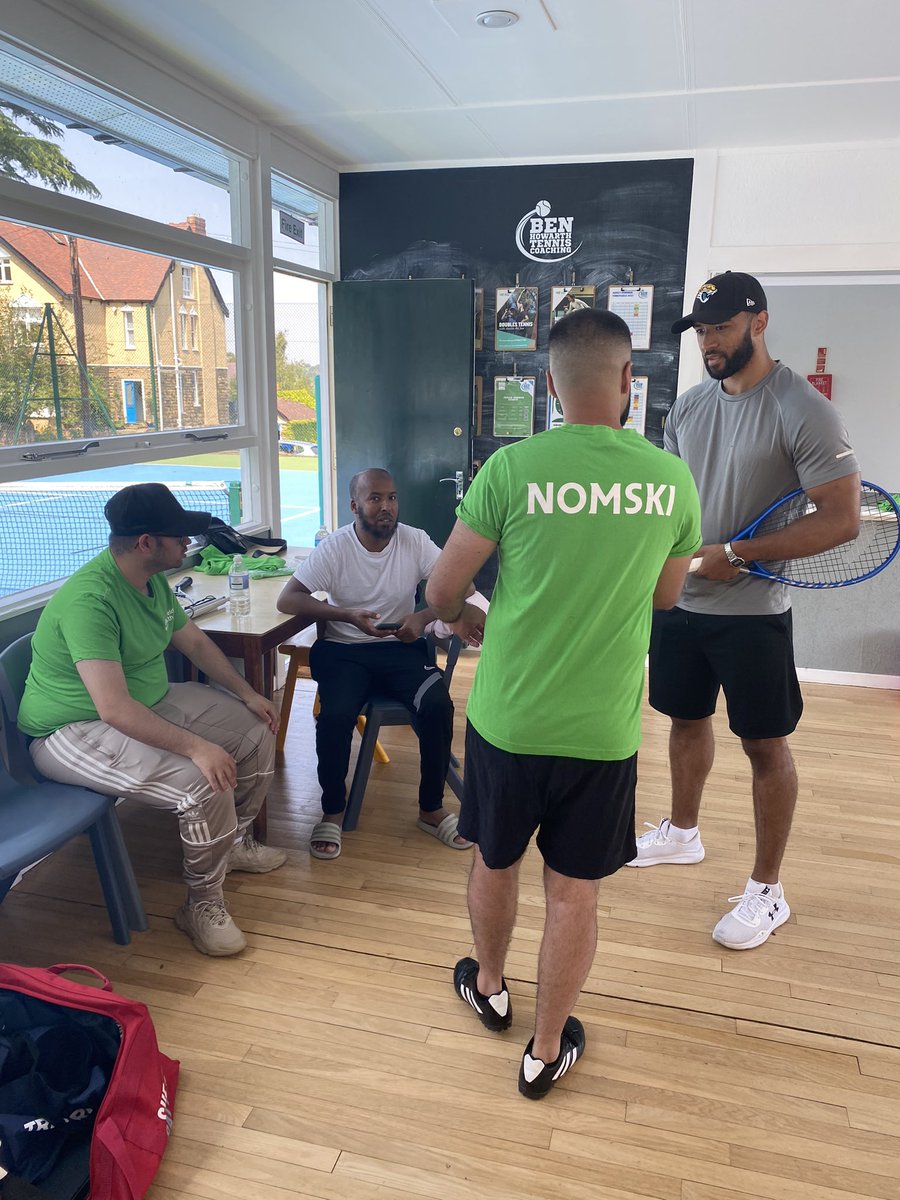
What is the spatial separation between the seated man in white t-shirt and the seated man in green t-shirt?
534 millimetres

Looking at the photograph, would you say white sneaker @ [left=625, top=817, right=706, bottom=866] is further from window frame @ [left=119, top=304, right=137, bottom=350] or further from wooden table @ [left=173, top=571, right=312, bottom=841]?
window frame @ [left=119, top=304, right=137, bottom=350]

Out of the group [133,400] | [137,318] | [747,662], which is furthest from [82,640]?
[137,318]

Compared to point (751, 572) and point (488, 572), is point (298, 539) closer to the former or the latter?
point (488, 572)

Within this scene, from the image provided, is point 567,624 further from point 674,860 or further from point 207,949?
point 674,860

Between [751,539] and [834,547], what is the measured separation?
0.64 feet

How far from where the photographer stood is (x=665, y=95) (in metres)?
3.58

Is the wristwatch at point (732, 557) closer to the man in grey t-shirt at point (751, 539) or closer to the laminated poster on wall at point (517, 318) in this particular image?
the man in grey t-shirt at point (751, 539)

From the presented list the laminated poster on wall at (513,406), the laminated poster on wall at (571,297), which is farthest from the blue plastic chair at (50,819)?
the laminated poster on wall at (571,297)

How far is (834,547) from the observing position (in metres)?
2.11

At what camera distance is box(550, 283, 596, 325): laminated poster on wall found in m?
4.71

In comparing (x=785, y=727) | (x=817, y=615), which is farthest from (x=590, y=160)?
(x=785, y=727)

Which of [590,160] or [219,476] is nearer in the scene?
[219,476]

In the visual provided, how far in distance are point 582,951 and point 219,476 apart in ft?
10.1

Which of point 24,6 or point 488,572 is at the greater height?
point 24,6
